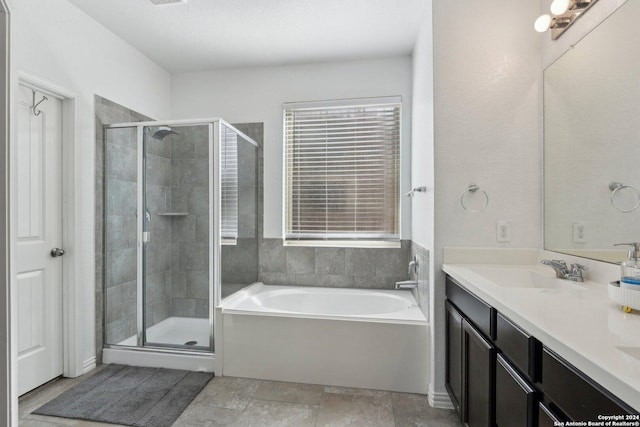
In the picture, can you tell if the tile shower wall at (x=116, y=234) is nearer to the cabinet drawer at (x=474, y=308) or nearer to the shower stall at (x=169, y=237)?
the shower stall at (x=169, y=237)

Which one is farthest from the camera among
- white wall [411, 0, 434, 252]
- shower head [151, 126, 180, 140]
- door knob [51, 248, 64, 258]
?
shower head [151, 126, 180, 140]

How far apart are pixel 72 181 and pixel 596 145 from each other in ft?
10.1

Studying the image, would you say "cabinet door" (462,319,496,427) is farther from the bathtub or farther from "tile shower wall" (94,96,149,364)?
"tile shower wall" (94,96,149,364)

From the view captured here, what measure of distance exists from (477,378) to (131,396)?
2.02 metres

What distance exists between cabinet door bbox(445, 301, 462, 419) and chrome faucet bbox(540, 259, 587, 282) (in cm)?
51

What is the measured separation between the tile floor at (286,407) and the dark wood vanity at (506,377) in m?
0.32

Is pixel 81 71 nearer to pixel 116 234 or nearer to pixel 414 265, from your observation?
pixel 116 234

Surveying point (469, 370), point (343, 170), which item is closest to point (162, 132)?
point (343, 170)

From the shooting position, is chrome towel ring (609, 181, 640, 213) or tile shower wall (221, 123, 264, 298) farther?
tile shower wall (221, 123, 264, 298)

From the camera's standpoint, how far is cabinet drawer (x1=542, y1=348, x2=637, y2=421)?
2.18 ft

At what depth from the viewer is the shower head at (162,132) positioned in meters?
2.61

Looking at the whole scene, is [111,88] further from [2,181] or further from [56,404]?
[56,404]

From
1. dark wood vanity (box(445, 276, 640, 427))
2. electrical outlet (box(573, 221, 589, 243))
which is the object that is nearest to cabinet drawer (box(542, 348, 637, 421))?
dark wood vanity (box(445, 276, 640, 427))

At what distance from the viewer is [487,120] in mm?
1915
